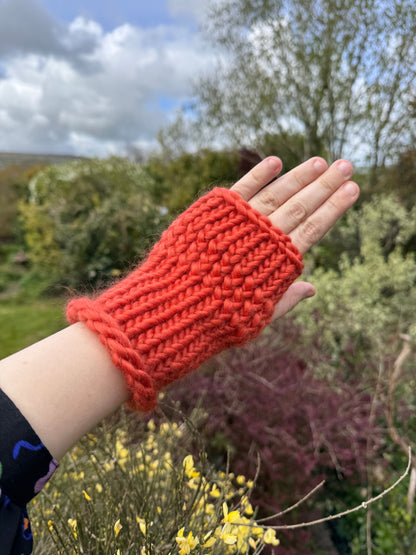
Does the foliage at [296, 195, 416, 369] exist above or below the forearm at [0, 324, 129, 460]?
below

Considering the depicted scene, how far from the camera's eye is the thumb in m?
1.23

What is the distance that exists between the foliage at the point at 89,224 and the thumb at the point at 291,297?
3905 mm

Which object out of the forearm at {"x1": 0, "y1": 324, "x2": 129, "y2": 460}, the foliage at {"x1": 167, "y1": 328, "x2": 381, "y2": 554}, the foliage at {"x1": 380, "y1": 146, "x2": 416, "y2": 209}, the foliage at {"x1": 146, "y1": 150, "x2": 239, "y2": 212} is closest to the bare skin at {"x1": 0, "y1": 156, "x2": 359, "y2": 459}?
the forearm at {"x1": 0, "y1": 324, "x2": 129, "y2": 460}

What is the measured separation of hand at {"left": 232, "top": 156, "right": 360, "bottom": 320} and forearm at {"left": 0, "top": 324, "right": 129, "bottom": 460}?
0.56 m

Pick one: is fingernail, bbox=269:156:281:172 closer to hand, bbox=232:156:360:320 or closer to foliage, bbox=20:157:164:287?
hand, bbox=232:156:360:320

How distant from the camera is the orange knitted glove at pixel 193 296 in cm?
92

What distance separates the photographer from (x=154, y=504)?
0.93 meters

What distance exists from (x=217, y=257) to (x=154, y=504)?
0.59 m

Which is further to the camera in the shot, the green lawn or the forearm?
the green lawn

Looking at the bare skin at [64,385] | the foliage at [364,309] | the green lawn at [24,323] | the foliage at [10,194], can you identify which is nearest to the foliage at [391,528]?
the foliage at [364,309]

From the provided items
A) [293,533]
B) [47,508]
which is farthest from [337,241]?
[47,508]

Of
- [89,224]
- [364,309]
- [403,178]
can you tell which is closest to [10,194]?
[89,224]

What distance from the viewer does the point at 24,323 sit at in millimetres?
6047

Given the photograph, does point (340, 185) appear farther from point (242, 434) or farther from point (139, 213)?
point (139, 213)
